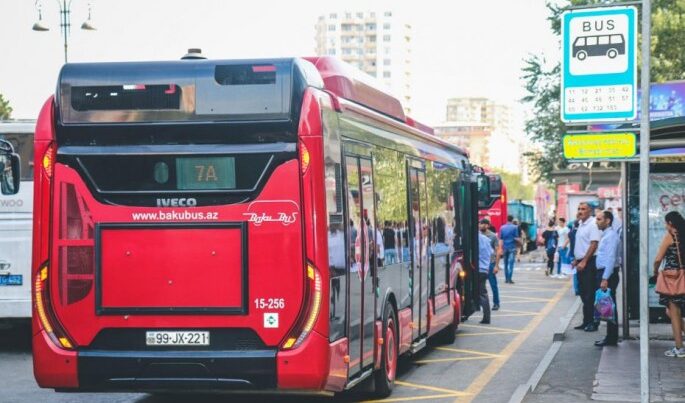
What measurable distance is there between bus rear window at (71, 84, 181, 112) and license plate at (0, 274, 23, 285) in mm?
7255

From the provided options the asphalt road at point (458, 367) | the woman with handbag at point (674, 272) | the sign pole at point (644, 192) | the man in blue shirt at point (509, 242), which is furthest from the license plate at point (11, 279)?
the man in blue shirt at point (509, 242)

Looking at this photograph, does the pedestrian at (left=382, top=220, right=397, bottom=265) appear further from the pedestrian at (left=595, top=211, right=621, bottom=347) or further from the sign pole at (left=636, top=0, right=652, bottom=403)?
the pedestrian at (left=595, top=211, right=621, bottom=347)

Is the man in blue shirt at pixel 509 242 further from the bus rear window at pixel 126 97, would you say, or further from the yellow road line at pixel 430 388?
the bus rear window at pixel 126 97

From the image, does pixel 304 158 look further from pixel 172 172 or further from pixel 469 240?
pixel 469 240

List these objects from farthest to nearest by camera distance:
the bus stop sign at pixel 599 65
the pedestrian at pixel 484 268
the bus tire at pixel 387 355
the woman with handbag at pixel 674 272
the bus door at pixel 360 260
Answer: the pedestrian at pixel 484 268
the woman with handbag at pixel 674 272
the bus tire at pixel 387 355
the bus door at pixel 360 260
the bus stop sign at pixel 599 65

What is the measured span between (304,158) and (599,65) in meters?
2.40

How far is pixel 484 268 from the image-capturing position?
1995 centimetres

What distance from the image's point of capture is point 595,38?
30.1ft

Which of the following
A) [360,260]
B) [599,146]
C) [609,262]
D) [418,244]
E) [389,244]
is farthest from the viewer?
[609,262]

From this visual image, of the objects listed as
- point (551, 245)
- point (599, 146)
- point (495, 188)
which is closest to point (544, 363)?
point (599, 146)

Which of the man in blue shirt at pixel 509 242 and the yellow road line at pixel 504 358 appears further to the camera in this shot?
the man in blue shirt at pixel 509 242

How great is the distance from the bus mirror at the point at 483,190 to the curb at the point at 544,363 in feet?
7.72

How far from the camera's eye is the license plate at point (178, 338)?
927 centimetres

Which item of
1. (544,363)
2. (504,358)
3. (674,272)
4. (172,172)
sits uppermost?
(172,172)
